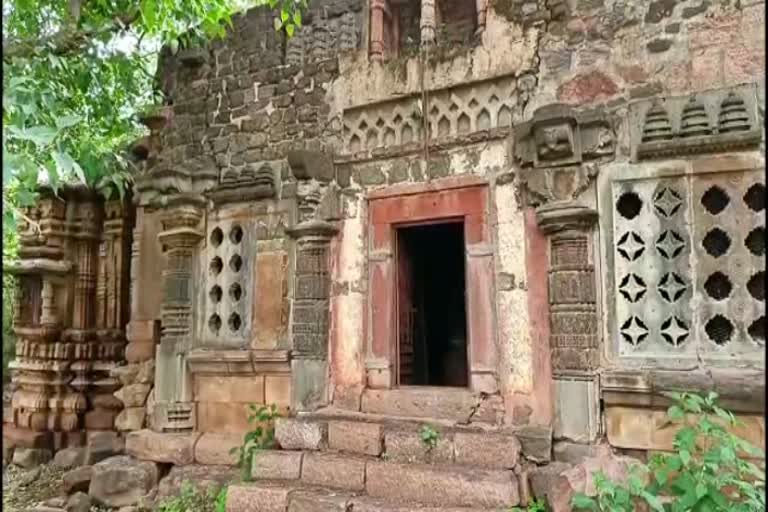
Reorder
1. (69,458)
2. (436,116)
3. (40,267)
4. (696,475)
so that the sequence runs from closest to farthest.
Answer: (696,475) < (436,116) < (69,458) < (40,267)

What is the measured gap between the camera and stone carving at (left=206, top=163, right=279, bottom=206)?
5703 millimetres

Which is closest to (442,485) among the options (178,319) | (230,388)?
(230,388)

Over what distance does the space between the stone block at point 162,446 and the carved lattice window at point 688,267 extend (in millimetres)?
3670

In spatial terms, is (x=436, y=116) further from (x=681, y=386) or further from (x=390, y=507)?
(x=390, y=507)

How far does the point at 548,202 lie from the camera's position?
456 cm

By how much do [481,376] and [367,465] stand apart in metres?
1.02

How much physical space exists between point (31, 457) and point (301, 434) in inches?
147

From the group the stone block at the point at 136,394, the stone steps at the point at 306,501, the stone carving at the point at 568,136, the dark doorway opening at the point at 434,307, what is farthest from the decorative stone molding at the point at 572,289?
the stone block at the point at 136,394

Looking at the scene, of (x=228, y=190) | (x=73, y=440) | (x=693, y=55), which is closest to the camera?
(x=693, y=55)

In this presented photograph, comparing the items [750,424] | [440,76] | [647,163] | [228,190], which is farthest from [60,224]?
[750,424]

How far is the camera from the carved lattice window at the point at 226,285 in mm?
5762

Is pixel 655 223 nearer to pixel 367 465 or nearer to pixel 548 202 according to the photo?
pixel 548 202

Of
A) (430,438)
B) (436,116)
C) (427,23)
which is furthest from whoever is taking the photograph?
(427,23)

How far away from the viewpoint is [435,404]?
4.80 m
